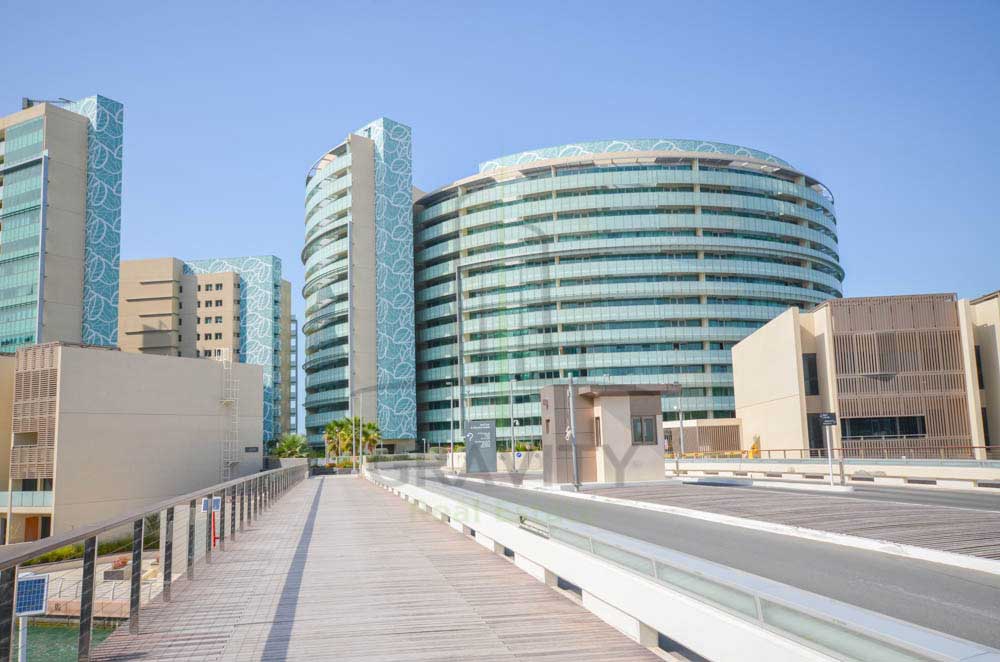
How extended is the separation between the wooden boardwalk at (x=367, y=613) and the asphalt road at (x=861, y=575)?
308cm

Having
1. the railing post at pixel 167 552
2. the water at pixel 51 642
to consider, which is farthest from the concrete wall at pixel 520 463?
the water at pixel 51 642

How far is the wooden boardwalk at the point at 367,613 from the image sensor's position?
6.15 metres

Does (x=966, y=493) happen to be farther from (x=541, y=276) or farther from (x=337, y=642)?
(x=541, y=276)

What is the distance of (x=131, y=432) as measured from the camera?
185 feet

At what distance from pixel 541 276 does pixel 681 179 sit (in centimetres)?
2168

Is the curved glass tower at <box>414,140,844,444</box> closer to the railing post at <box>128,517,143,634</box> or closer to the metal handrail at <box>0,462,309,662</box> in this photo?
the metal handrail at <box>0,462,309,662</box>

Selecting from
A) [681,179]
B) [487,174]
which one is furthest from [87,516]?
[681,179]

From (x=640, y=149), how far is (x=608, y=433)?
77398 millimetres

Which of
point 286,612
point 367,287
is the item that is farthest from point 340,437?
point 286,612

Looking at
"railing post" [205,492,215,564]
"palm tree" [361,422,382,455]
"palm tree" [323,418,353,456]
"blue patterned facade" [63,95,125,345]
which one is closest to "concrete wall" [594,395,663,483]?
"railing post" [205,492,215,564]

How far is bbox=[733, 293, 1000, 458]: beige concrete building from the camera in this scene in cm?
4472

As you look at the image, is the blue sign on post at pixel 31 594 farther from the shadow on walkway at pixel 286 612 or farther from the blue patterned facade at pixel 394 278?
the blue patterned facade at pixel 394 278

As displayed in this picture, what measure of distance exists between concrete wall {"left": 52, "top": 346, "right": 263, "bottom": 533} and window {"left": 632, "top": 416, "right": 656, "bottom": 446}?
38842 millimetres

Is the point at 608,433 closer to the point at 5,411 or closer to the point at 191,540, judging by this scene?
the point at 191,540
